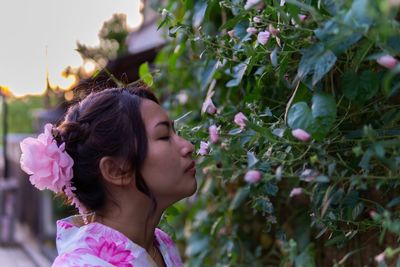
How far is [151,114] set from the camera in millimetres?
1465

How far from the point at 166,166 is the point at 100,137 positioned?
14cm

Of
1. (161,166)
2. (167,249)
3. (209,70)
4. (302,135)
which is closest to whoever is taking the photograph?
(302,135)

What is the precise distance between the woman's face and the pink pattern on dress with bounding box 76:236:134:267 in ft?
0.39

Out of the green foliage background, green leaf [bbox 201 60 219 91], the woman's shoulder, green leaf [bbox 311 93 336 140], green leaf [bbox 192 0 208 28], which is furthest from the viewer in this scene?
green leaf [bbox 201 60 219 91]

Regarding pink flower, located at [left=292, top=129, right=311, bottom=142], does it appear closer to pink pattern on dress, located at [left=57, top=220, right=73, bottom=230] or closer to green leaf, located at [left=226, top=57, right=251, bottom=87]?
green leaf, located at [left=226, top=57, right=251, bottom=87]

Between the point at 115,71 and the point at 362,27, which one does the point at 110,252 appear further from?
the point at 115,71

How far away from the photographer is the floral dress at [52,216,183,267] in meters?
1.37

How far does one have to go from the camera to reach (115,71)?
4.00 meters

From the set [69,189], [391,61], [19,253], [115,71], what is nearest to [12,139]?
[19,253]

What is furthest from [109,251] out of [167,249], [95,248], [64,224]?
[167,249]

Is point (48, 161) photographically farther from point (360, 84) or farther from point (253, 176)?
point (360, 84)

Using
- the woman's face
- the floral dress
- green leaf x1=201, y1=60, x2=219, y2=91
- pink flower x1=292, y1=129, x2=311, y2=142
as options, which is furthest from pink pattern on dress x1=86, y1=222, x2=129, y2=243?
green leaf x1=201, y1=60, x2=219, y2=91

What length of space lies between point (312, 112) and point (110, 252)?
0.47m

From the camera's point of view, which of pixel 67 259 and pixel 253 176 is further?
pixel 67 259
